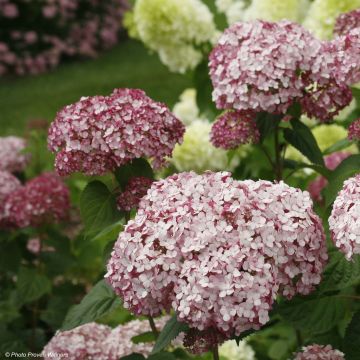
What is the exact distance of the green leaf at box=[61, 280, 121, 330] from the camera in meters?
2.08

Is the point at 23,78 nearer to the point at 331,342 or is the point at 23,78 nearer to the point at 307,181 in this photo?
the point at 307,181

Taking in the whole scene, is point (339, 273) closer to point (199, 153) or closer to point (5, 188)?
point (5, 188)

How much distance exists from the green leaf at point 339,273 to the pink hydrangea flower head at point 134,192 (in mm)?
475

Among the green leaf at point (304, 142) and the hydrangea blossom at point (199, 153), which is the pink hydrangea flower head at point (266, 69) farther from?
the hydrangea blossom at point (199, 153)

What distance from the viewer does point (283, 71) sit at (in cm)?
221

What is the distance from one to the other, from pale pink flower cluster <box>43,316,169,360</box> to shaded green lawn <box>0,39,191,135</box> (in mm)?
5886

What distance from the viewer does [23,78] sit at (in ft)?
36.7

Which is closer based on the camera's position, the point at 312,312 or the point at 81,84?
the point at 312,312

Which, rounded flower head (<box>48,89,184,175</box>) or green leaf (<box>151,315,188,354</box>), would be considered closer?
green leaf (<box>151,315,188,354</box>)

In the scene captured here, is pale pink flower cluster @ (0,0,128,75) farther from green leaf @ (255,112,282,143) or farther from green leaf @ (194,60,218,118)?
green leaf @ (255,112,282,143)

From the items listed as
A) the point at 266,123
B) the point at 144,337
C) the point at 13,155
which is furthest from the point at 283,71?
the point at 13,155

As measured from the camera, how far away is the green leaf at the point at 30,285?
3.08 meters

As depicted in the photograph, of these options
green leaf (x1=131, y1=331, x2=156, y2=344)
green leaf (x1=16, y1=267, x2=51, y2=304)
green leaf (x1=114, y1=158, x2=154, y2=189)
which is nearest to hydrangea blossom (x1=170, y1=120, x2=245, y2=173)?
green leaf (x1=16, y1=267, x2=51, y2=304)

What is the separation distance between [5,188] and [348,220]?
1.80 meters
